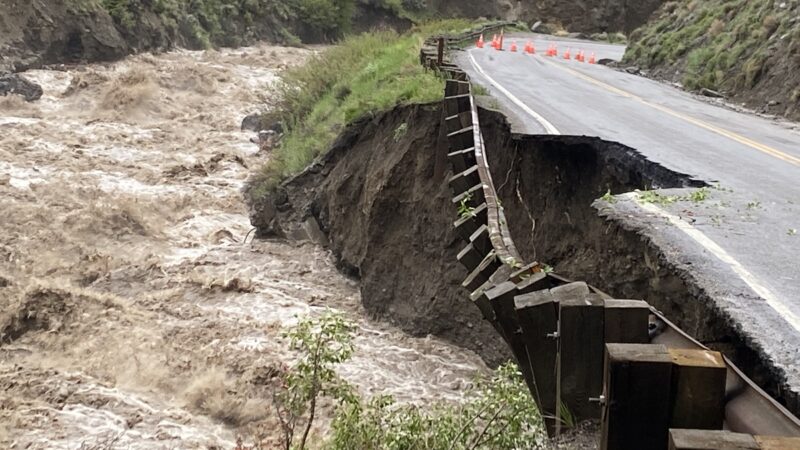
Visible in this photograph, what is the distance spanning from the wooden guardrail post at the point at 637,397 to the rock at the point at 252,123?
21903 mm

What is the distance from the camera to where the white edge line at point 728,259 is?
4.46 metres

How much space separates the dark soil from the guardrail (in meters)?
6.49

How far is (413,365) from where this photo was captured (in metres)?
10.6

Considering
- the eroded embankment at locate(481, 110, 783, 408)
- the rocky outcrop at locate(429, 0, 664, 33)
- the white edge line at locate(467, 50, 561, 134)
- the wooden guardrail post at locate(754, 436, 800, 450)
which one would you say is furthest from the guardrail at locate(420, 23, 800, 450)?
the rocky outcrop at locate(429, 0, 664, 33)

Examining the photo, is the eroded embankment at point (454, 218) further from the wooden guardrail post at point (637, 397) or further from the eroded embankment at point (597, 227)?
the wooden guardrail post at point (637, 397)

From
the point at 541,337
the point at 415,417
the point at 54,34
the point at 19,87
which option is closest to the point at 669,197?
the point at 415,417

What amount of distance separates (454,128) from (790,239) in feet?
13.5

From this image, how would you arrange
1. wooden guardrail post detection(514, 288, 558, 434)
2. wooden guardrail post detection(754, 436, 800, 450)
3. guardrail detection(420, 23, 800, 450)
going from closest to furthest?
wooden guardrail post detection(754, 436, 800, 450) < guardrail detection(420, 23, 800, 450) < wooden guardrail post detection(514, 288, 558, 434)

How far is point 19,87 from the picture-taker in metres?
23.3

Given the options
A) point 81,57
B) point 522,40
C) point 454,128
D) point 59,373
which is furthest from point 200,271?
point 522,40

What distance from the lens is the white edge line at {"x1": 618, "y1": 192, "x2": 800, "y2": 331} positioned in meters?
4.46

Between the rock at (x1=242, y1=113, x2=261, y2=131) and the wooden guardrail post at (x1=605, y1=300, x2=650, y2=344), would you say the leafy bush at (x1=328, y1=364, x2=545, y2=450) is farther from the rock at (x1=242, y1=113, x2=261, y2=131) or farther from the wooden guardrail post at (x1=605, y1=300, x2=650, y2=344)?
the rock at (x1=242, y1=113, x2=261, y2=131)

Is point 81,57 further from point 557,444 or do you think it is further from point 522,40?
point 557,444

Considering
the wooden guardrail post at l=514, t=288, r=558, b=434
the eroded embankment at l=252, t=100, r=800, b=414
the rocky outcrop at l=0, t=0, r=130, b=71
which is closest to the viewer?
the wooden guardrail post at l=514, t=288, r=558, b=434
